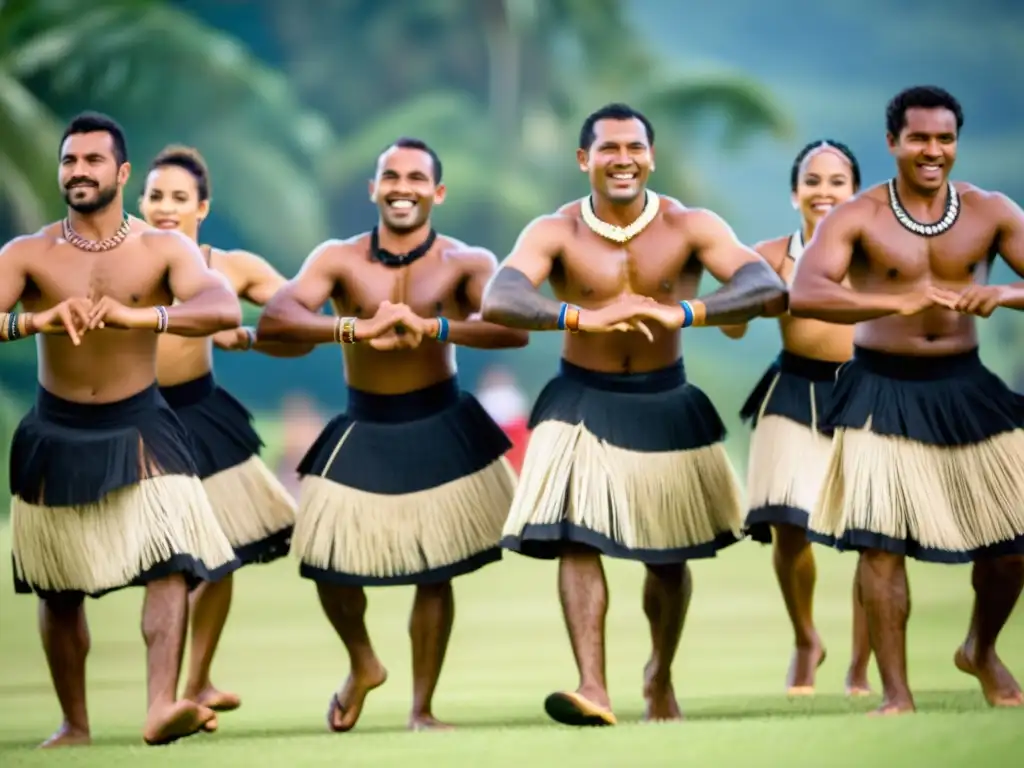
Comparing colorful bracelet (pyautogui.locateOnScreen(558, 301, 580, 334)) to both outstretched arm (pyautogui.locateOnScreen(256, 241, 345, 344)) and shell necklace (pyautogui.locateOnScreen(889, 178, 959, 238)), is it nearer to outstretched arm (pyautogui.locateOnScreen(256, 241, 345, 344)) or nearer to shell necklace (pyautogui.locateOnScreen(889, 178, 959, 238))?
outstretched arm (pyautogui.locateOnScreen(256, 241, 345, 344))

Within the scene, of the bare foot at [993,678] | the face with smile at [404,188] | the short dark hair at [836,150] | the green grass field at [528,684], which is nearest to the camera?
the green grass field at [528,684]

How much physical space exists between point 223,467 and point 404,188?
1.02m

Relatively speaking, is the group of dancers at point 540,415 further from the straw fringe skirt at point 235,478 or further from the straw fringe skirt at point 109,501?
the straw fringe skirt at point 235,478

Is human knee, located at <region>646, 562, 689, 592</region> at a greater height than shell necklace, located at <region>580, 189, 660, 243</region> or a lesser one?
lesser

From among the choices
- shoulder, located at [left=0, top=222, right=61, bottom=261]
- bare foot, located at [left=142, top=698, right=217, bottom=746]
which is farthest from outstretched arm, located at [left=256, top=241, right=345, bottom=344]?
bare foot, located at [left=142, top=698, right=217, bottom=746]

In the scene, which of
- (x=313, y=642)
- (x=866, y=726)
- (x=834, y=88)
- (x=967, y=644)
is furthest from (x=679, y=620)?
(x=834, y=88)

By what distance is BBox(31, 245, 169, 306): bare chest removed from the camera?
19.8ft

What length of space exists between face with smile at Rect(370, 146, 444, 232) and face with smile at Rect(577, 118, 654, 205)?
55 centimetres

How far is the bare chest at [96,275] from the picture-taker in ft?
19.8

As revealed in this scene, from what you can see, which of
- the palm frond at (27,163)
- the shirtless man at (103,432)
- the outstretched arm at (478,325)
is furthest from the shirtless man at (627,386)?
the palm frond at (27,163)

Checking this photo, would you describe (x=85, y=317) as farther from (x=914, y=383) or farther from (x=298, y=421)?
(x=298, y=421)

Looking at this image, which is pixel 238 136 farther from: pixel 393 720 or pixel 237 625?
pixel 393 720

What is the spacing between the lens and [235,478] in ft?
22.7

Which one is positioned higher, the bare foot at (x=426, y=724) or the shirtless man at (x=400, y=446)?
the shirtless man at (x=400, y=446)
